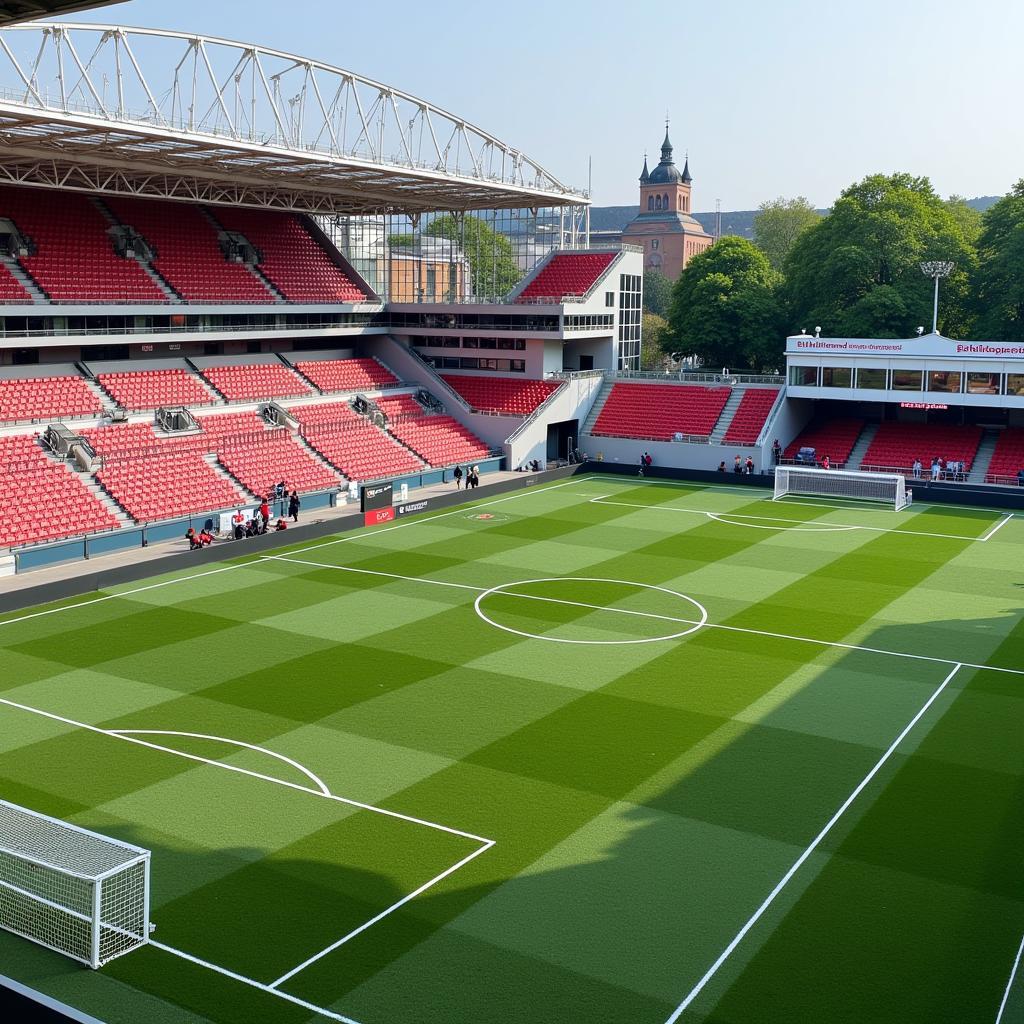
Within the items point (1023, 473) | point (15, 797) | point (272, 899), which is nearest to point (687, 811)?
point (272, 899)

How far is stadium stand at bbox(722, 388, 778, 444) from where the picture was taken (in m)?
56.3

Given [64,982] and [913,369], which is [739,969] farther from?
[913,369]

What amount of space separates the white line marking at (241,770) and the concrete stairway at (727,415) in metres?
38.8

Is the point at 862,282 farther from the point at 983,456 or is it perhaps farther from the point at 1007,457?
the point at 1007,457

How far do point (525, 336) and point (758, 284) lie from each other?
54.4 feet

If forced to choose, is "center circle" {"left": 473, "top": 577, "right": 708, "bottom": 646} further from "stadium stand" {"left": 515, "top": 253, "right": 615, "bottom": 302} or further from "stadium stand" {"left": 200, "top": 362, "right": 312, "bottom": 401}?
"stadium stand" {"left": 515, "top": 253, "right": 615, "bottom": 302}

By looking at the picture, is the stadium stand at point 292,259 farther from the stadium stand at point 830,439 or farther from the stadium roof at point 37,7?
the stadium roof at point 37,7

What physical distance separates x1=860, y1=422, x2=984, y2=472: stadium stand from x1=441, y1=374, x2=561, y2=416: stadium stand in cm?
1603

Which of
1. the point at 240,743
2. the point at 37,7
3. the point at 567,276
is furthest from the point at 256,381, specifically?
the point at 37,7

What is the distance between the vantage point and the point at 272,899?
1638cm

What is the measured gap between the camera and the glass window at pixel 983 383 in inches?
2060

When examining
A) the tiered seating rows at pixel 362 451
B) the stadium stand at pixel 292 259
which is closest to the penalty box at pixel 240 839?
the tiered seating rows at pixel 362 451

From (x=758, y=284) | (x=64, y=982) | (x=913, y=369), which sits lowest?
(x=64, y=982)

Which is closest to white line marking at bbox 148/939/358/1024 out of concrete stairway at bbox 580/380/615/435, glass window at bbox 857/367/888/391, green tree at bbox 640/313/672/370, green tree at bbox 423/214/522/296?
concrete stairway at bbox 580/380/615/435
